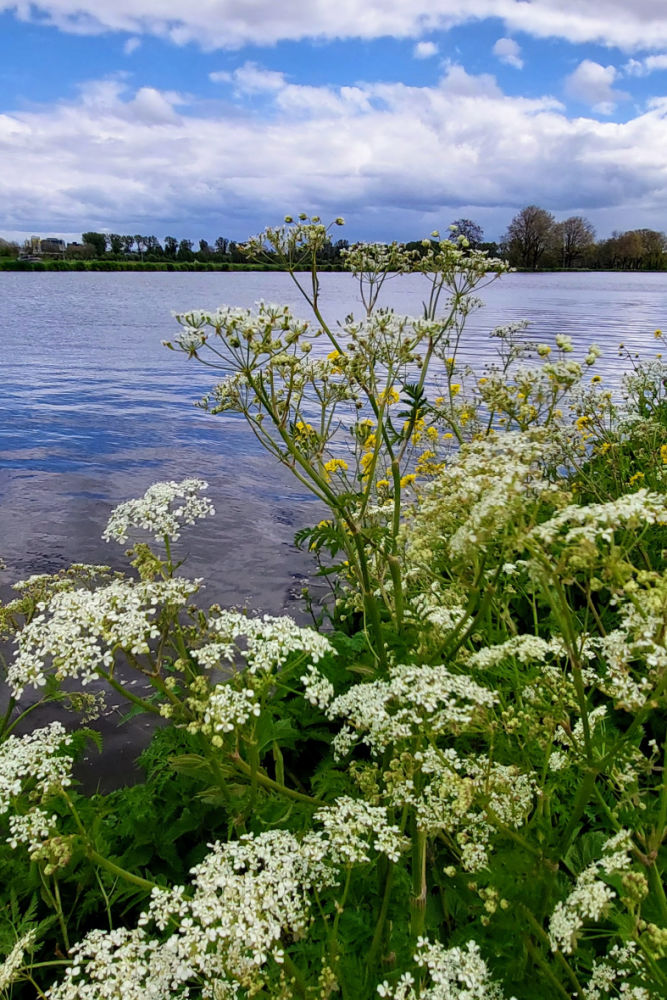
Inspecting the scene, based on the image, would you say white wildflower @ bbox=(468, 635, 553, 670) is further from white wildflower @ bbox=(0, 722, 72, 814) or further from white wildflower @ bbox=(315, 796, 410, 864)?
white wildflower @ bbox=(0, 722, 72, 814)

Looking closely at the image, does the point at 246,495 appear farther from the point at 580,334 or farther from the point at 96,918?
the point at 580,334

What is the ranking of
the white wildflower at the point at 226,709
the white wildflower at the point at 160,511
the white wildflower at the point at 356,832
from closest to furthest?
the white wildflower at the point at 356,832
the white wildflower at the point at 226,709
the white wildflower at the point at 160,511

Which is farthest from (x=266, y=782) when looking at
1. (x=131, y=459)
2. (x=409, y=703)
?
(x=131, y=459)

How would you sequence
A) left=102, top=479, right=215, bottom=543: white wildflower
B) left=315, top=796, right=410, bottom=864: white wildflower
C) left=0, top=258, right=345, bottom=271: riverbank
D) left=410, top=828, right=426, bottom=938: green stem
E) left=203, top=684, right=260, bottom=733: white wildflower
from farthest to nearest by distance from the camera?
1. left=0, top=258, right=345, bottom=271: riverbank
2. left=102, top=479, right=215, bottom=543: white wildflower
3. left=410, top=828, right=426, bottom=938: green stem
4. left=203, top=684, right=260, bottom=733: white wildflower
5. left=315, top=796, right=410, bottom=864: white wildflower

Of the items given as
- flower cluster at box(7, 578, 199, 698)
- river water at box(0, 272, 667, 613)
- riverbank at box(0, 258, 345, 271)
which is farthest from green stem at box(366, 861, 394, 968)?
riverbank at box(0, 258, 345, 271)

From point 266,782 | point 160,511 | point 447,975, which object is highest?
point 160,511

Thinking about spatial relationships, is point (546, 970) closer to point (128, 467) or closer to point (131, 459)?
point (128, 467)

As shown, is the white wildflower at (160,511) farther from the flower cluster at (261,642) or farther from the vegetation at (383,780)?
the flower cluster at (261,642)

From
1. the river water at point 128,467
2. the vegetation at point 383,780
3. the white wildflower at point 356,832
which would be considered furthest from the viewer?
the river water at point 128,467

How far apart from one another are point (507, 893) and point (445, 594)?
1.63 meters

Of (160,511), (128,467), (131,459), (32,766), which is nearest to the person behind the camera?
(32,766)

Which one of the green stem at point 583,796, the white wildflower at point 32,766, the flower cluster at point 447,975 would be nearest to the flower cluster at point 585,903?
the green stem at point 583,796

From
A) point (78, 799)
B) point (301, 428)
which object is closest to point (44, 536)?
point (78, 799)

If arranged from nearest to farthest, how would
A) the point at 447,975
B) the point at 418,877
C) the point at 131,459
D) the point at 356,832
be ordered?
1. the point at 447,975
2. the point at 356,832
3. the point at 418,877
4. the point at 131,459
